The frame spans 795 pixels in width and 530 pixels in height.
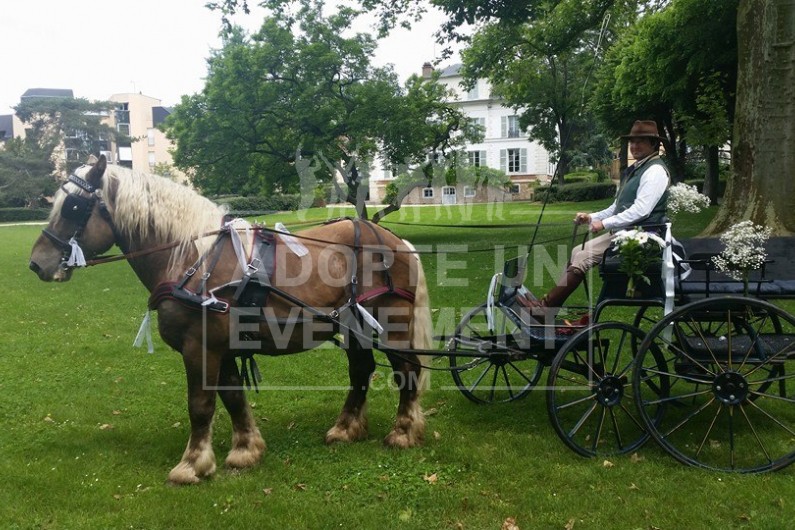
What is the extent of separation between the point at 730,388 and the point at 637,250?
3.97 feet

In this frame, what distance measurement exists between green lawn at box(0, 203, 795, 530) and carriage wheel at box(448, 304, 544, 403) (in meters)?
0.21

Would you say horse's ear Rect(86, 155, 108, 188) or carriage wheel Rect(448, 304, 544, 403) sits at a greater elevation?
horse's ear Rect(86, 155, 108, 188)

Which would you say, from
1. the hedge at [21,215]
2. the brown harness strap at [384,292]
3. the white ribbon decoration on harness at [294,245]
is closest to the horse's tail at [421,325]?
the brown harness strap at [384,292]

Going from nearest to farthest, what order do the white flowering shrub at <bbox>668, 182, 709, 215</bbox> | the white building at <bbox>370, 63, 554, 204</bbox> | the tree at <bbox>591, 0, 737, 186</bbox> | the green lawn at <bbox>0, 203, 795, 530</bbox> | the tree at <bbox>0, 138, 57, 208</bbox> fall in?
the green lawn at <bbox>0, 203, 795, 530</bbox>
the white flowering shrub at <bbox>668, 182, 709, 215</bbox>
the tree at <bbox>591, 0, 737, 186</bbox>
the tree at <bbox>0, 138, 57, 208</bbox>
the white building at <bbox>370, 63, 554, 204</bbox>

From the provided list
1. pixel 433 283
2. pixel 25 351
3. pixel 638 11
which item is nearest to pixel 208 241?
pixel 25 351

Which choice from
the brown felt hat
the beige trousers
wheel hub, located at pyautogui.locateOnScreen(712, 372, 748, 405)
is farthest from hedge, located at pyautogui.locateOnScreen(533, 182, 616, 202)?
wheel hub, located at pyautogui.locateOnScreen(712, 372, 748, 405)

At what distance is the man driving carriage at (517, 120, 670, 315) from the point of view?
452cm

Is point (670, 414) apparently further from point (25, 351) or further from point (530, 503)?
point (25, 351)

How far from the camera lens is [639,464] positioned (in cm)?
430

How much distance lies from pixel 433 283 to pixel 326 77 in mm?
9675

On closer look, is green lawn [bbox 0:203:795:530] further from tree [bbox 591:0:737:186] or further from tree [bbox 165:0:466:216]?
tree [bbox 591:0:737:186]

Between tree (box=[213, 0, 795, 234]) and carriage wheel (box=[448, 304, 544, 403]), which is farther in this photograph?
tree (box=[213, 0, 795, 234])

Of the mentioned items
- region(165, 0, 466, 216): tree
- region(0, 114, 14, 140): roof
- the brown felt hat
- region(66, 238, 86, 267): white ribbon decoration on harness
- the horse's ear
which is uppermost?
region(0, 114, 14, 140): roof

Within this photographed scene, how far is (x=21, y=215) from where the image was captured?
49.2 metres
